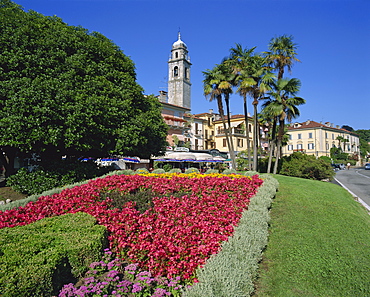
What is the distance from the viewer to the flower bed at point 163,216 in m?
5.32

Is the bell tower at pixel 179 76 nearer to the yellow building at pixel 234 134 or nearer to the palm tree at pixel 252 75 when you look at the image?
the yellow building at pixel 234 134

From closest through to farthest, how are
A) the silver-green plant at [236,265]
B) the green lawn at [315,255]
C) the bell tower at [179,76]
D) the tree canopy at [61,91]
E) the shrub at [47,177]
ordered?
the silver-green plant at [236,265]
the green lawn at [315,255]
the tree canopy at [61,91]
the shrub at [47,177]
the bell tower at [179,76]

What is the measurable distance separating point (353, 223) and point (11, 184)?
45.9 ft

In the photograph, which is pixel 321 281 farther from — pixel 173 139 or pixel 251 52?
pixel 173 139

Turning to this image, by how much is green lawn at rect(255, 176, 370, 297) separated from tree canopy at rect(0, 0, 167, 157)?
862 centimetres

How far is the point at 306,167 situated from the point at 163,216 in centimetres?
2039

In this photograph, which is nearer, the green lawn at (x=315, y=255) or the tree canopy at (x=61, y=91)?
the green lawn at (x=315, y=255)

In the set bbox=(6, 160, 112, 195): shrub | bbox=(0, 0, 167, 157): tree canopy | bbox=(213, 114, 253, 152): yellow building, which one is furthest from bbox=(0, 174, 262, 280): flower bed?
bbox=(213, 114, 253, 152): yellow building

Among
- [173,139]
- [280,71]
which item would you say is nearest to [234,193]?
[280,71]

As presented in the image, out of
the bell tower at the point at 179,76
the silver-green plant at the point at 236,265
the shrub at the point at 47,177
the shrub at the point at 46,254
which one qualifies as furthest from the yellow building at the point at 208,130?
the shrub at the point at 46,254

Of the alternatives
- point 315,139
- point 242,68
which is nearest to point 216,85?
point 242,68

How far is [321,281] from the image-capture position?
5.25 metres

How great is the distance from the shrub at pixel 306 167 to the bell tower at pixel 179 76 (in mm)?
42614

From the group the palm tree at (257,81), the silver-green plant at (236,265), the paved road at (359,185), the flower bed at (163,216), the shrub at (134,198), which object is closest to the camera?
the silver-green plant at (236,265)
